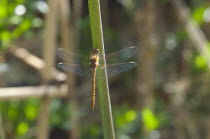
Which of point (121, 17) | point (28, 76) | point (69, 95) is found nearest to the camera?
point (69, 95)

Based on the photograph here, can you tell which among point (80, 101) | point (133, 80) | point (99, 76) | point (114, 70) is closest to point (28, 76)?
point (80, 101)

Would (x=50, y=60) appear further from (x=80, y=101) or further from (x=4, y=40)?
(x=80, y=101)

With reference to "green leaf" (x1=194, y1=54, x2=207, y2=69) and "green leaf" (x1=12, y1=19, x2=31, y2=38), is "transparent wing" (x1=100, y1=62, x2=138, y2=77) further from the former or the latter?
"green leaf" (x1=194, y1=54, x2=207, y2=69)

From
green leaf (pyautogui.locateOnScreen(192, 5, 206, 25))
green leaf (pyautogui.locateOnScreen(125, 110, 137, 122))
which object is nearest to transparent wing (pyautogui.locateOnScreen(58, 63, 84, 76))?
green leaf (pyautogui.locateOnScreen(125, 110, 137, 122))

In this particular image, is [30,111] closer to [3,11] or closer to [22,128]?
[22,128]

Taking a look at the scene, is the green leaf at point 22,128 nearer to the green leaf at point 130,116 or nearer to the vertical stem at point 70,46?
the vertical stem at point 70,46

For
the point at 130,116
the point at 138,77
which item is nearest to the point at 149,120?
the point at 130,116

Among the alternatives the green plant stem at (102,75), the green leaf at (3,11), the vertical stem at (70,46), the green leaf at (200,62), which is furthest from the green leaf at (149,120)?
the green plant stem at (102,75)
